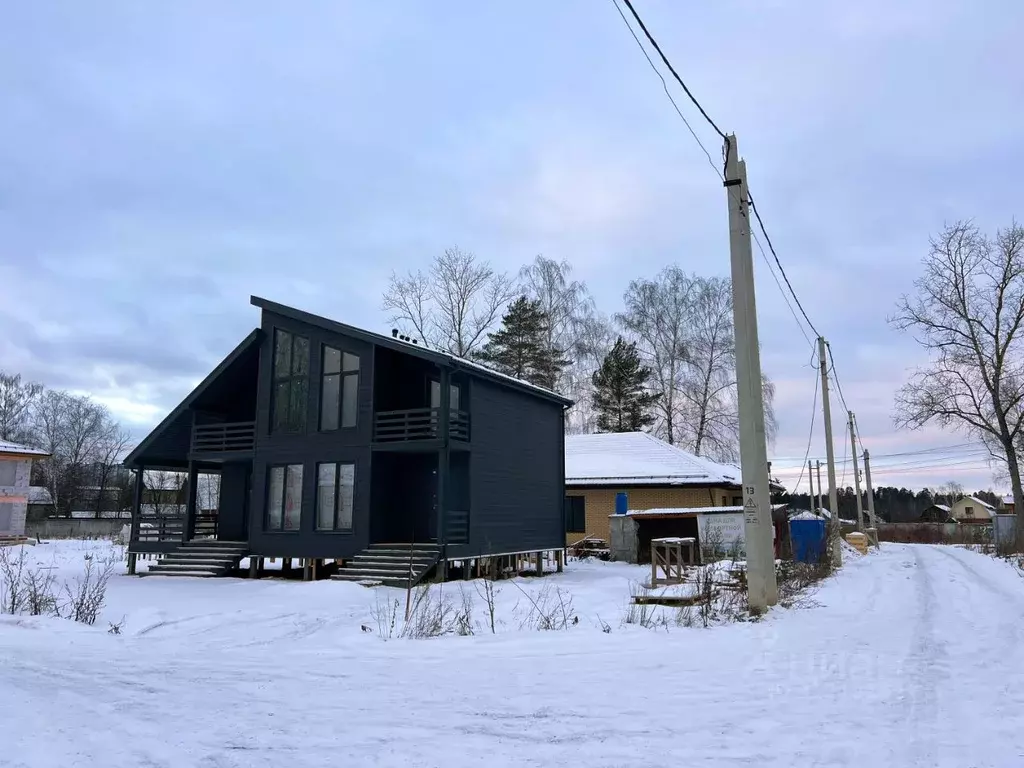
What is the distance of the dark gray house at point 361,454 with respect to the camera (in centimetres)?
2094

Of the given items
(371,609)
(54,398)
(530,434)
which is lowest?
(371,609)

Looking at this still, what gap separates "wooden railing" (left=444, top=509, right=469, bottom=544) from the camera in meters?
20.7

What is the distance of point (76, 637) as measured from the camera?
9.64m

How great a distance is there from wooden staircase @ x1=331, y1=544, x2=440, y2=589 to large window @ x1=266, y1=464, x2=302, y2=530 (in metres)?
2.54

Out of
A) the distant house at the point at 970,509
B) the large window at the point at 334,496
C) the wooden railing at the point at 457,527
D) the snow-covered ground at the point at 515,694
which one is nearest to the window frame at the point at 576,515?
the wooden railing at the point at 457,527

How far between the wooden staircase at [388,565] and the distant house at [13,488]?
31.0 metres

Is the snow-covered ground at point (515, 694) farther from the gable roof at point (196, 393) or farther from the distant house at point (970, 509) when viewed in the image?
the distant house at point (970, 509)

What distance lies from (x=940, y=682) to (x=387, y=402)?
17.3 metres

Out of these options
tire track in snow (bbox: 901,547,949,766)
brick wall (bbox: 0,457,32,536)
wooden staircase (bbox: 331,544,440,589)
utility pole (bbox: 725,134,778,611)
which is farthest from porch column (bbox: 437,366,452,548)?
brick wall (bbox: 0,457,32,536)

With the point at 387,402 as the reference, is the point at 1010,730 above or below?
below

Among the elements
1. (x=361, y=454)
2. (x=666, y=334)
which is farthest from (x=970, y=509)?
(x=361, y=454)

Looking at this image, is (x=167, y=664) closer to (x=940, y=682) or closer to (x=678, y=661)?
(x=678, y=661)

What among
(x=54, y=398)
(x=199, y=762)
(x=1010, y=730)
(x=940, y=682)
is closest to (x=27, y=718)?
(x=199, y=762)

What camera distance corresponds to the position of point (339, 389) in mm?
22344
